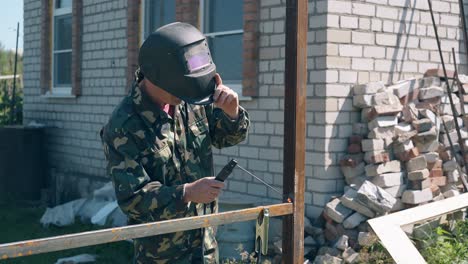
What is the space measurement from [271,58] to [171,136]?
3382mm

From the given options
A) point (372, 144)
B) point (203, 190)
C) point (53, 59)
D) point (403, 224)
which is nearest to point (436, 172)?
point (372, 144)

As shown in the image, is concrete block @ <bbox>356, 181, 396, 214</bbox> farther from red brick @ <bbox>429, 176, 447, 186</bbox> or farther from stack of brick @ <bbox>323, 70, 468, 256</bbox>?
red brick @ <bbox>429, 176, 447, 186</bbox>

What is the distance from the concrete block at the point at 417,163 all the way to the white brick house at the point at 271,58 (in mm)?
569

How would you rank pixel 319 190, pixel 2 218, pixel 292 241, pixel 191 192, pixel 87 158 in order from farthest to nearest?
pixel 87 158
pixel 2 218
pixel 319 190
pixel 292 241
pixel 191 192

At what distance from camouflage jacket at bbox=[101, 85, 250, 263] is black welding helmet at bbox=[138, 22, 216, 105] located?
0.16 m

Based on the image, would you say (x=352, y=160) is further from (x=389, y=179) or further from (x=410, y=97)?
(x=410, y=97)

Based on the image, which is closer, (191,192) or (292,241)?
(191,192)

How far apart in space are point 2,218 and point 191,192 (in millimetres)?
6346

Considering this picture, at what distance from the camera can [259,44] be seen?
6250 millimetres

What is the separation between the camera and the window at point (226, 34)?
6629mm

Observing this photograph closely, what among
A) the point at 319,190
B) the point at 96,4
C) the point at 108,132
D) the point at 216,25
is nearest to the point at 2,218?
the point at 96,4

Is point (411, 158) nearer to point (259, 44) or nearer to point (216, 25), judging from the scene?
point (259, 44)

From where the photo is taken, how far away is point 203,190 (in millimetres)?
2594

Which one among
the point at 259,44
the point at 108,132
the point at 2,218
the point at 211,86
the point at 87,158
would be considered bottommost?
the point at 2,218
